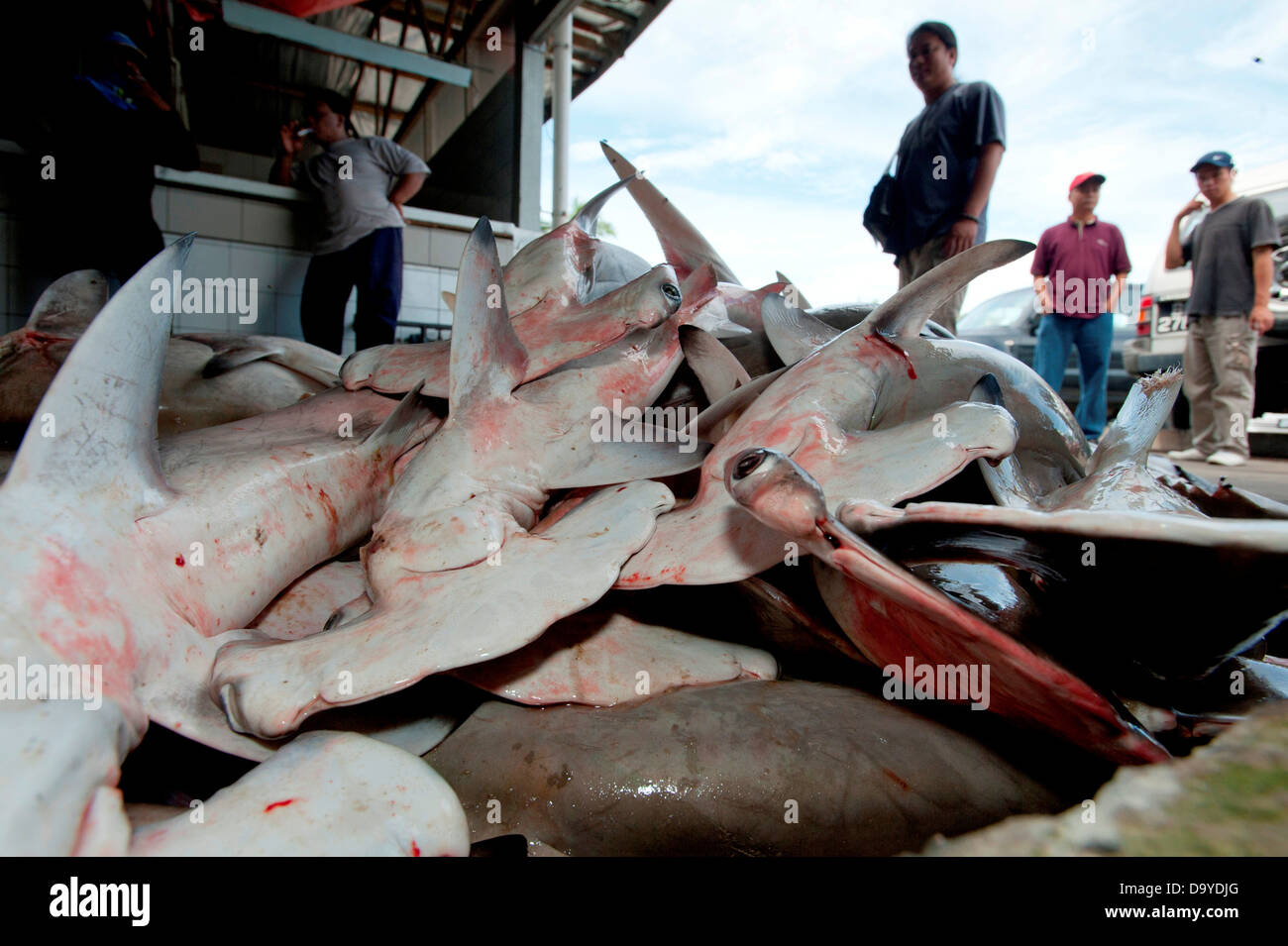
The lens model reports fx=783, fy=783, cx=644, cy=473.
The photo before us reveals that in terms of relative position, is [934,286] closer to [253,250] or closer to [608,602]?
[608,602]

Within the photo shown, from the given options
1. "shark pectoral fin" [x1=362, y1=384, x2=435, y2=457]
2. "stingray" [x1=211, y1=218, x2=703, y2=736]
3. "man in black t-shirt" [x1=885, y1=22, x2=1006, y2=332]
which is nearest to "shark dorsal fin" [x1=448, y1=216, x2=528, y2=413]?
"stingray" [x1=211, y1=218, x2=703, y2=736]

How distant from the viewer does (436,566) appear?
4.65 feet

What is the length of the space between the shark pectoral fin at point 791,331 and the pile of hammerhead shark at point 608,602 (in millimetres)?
244

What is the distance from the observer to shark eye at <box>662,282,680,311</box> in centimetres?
201

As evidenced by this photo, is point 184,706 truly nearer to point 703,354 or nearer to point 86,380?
point 86,380

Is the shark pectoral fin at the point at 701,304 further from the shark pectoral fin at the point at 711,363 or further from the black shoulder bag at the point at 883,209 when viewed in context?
the black shoulder bag at the point at 883,209

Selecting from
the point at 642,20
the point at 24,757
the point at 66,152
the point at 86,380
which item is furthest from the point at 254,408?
the point at 642,20

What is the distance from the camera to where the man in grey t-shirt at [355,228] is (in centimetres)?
544

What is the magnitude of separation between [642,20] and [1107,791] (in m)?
9.66

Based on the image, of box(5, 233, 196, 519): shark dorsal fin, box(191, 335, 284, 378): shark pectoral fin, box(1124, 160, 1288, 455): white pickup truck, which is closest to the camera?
box(5, 233, 196, 519): shark dorsal fin

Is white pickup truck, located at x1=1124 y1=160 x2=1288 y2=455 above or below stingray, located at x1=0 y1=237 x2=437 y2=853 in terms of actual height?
above

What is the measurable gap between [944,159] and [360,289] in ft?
12.8

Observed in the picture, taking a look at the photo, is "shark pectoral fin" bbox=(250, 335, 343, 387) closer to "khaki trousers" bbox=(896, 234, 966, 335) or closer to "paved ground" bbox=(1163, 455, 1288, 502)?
"khaki trousers" bbox=(896, 234, 966, 335)

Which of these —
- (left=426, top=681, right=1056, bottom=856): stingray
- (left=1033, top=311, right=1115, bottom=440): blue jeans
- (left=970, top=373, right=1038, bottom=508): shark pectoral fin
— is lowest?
(left=426, top=681, right=1056, bottom=856): stingray
